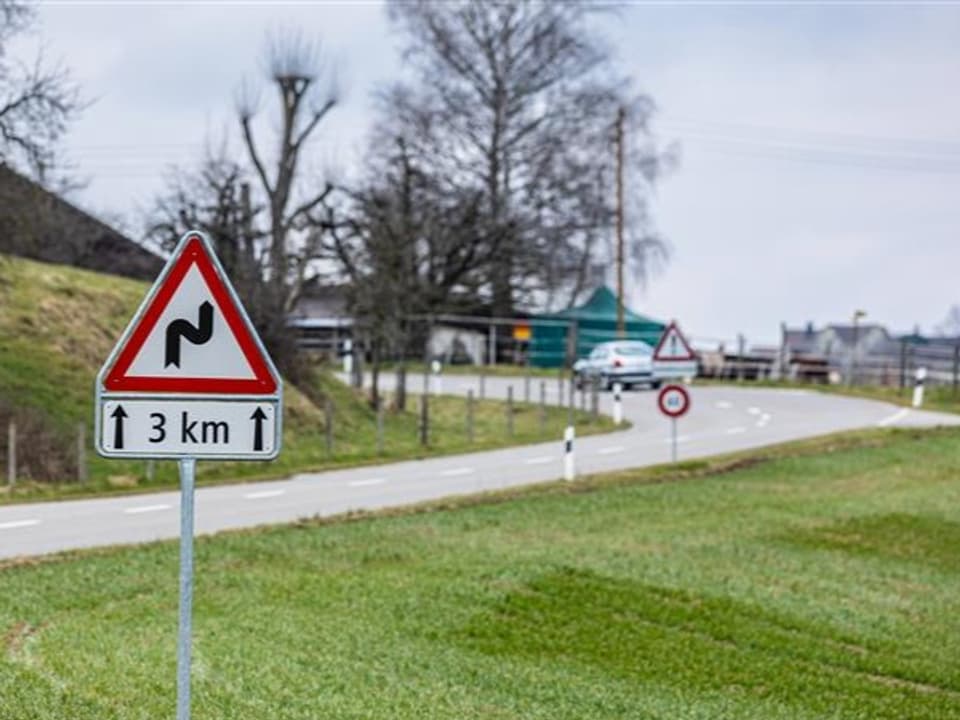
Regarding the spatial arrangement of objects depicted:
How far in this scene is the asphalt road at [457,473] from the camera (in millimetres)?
20828

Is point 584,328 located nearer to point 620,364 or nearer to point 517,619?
point 620,364

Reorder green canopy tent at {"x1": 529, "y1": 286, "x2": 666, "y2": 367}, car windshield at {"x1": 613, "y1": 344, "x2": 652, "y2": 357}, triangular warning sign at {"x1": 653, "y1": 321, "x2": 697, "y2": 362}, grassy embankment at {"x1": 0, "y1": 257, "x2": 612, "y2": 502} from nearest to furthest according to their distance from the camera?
grassy embankment at {"x1": 0, "y1": 257, "x2": 612, "y2": 502}
triangular warning sign at {"x1": 653, "y1": 321, "x2": 697, "y2": 362}
car windshield at {"x1": 613, "y1": 344, "x2": 652, "y2": 357}
green canopy tent at {"x1": 529, "y1": 286, "x2": 666, "y2": 367}

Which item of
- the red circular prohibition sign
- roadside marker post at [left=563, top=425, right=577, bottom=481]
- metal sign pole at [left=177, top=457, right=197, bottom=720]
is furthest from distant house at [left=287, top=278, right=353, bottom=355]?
metal sign pole at [left=177, top=457, right=197, bottom=720]

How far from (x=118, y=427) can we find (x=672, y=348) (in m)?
25.0

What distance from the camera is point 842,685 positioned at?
498 inches

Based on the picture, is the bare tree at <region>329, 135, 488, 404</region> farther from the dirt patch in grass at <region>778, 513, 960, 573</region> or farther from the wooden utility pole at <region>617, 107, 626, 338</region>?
the dirt patch in grass at <region>778, 513, 960, 573</region>

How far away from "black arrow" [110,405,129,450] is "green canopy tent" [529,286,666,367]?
56.9 metres

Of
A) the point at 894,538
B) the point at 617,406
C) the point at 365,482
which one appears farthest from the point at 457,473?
the point at 617,406

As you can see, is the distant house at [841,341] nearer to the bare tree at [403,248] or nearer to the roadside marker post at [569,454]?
the bare tree at [403,248]

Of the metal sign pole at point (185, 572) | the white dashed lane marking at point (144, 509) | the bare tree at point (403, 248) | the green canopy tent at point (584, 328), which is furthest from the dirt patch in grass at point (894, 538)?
the green canopy tent at point (584, 328)

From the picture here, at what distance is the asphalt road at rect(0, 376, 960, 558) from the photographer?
2083 cm

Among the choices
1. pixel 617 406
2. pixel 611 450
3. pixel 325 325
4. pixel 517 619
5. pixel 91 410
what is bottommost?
pixel 517 619

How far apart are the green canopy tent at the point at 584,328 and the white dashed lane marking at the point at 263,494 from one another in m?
37.6

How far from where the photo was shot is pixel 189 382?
7.09 metres
